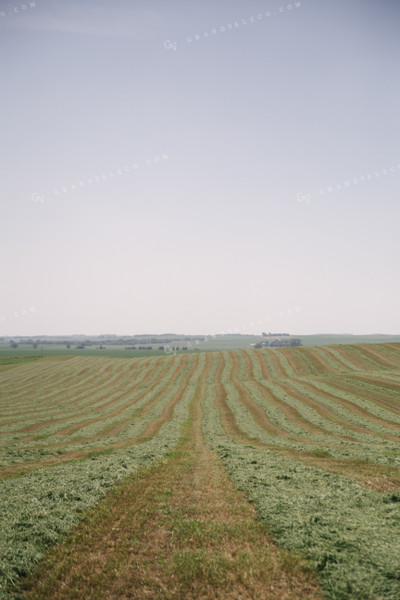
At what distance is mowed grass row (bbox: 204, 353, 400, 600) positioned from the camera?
6.76 metres

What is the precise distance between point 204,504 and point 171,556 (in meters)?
3.24

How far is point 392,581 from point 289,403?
1225 inches

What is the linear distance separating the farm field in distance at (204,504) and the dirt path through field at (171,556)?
0.04m

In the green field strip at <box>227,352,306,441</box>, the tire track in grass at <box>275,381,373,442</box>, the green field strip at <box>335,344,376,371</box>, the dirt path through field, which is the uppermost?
the dirt path through field

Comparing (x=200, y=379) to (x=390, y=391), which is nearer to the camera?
(x=390, y=391)

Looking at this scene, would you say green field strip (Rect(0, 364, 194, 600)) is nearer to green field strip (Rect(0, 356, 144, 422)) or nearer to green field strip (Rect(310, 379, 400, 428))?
green field strip (Rect(310, 379, 400, 428))

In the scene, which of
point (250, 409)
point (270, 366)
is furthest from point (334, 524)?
point (270, 366)

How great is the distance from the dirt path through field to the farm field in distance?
0.04 metres

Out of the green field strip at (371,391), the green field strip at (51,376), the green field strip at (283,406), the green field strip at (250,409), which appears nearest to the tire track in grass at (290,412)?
the green field strip at (283,406)

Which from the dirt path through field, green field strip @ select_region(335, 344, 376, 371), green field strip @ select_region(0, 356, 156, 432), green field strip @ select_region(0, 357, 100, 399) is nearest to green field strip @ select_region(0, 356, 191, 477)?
green field strip @ select_region(0, 356, 156, 432)

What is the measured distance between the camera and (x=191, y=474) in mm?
→ 14984

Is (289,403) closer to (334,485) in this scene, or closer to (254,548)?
(334,485)

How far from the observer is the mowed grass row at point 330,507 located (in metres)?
6.76

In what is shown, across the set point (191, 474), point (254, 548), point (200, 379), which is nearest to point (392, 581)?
point (254, 548)
